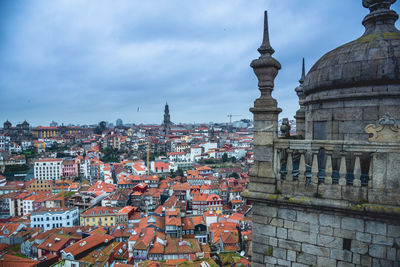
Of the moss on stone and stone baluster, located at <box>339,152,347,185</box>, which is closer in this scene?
stone baluster, located at <box>339,152,347,185</box>

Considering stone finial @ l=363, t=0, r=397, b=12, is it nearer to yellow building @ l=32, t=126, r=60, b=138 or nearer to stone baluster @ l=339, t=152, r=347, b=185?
stone baluster @ l=339, t=152, r=347, b=185

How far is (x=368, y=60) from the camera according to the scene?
4.93 metres

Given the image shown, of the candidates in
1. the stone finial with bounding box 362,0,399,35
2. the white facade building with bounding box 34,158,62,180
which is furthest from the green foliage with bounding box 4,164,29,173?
the stone finial with bounding box 362,0,399,35

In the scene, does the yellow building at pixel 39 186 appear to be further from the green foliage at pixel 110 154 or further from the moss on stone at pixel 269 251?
the moss on stone at pixel 269 251

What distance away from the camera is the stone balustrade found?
4.00 metres

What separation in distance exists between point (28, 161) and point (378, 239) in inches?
4505

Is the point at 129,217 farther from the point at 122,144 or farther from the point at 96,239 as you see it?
the point at 122,144

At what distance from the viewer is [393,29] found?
5.62 m

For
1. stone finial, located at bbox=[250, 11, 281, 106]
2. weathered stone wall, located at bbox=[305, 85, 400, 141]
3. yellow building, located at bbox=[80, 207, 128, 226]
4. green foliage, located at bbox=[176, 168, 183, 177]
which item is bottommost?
yellow building, located at bbox=[80, 207, 128, 226]

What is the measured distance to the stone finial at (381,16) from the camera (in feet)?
18.3

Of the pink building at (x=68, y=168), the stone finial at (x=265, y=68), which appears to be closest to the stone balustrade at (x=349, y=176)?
the stone finial at (x=265, y=68)

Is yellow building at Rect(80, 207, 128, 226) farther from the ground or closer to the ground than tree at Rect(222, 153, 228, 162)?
closer to the ground

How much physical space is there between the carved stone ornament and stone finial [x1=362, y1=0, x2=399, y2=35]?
2809 millimetres

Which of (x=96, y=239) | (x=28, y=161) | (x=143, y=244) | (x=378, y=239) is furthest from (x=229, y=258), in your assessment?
(x=28, y=161)
